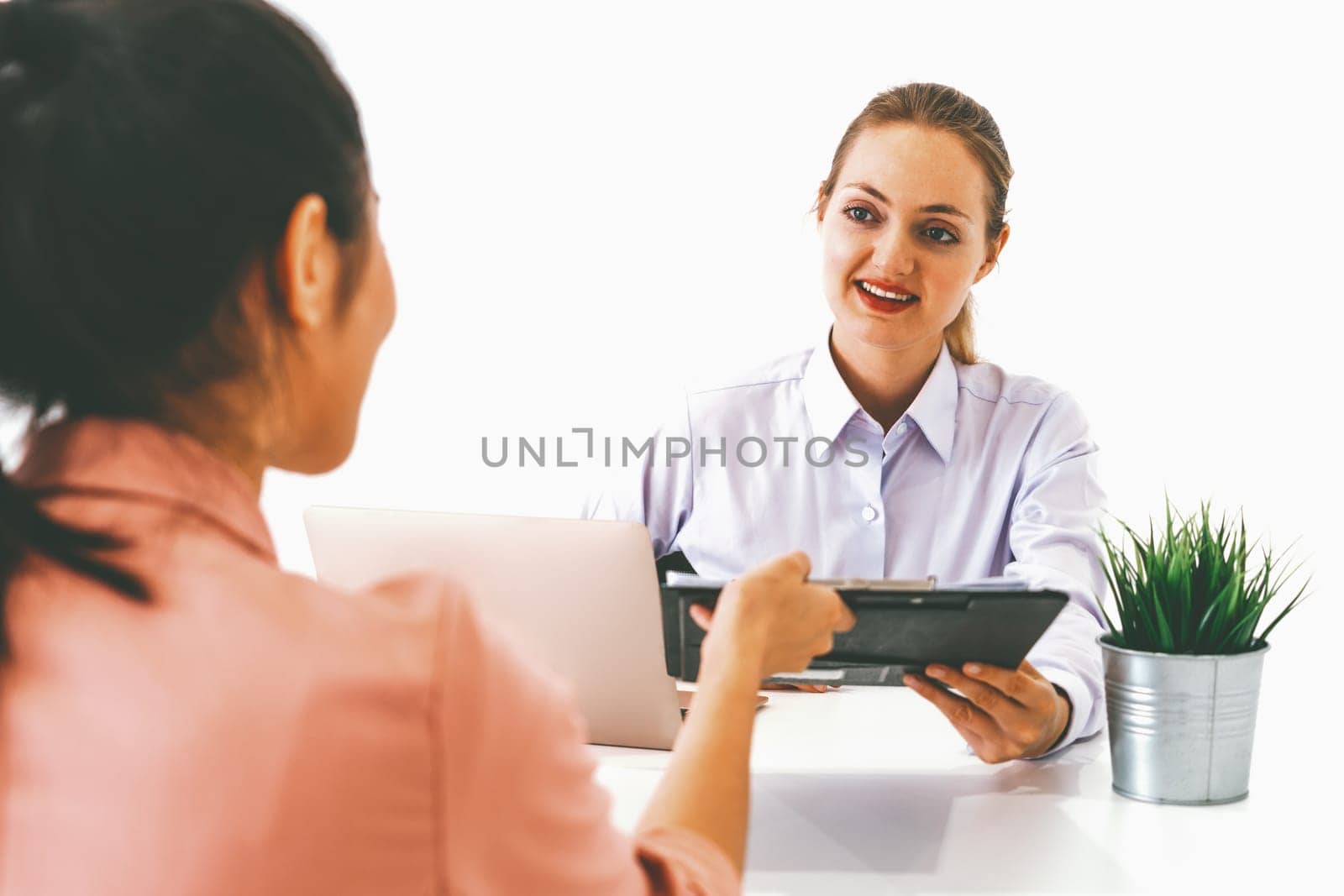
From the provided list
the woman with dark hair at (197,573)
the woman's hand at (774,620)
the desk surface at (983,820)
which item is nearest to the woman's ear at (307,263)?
the woman with dark hair at (197,573)

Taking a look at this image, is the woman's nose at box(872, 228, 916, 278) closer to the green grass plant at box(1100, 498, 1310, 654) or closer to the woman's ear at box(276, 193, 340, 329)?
the green grass plant at box(1100, 498, 1310, 654)

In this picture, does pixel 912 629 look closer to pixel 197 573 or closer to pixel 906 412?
pixel 197 573

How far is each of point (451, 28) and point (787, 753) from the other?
2414mm

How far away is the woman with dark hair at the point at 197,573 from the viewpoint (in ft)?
2.09

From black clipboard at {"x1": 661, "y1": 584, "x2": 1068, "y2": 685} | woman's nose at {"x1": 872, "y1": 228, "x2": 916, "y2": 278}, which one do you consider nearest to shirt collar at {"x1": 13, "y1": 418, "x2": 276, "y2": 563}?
black clipboard at {"x1": 661, "y1": 584, "x2": 1068, "y2": 685}

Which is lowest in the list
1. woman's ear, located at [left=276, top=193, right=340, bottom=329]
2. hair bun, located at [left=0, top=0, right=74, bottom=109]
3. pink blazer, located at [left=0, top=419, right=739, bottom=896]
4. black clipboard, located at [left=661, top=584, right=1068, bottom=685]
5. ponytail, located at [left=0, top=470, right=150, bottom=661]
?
black clipboard, located at [left=661, top=584, right=1068, bottom=685]

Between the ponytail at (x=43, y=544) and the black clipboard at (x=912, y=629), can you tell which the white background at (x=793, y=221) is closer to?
the black clipboard at (x=912, y=629)

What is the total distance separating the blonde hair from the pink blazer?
1.56m

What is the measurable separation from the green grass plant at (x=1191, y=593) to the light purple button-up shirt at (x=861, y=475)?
0.71m

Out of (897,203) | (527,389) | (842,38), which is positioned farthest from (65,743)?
(842,38)

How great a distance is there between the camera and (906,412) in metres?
2.09

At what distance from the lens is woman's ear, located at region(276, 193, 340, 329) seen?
725mm

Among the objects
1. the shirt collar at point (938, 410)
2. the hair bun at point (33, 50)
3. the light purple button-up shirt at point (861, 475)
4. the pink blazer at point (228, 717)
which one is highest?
the hair bun at point (33, 50)

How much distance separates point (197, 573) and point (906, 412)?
1.57 meters
